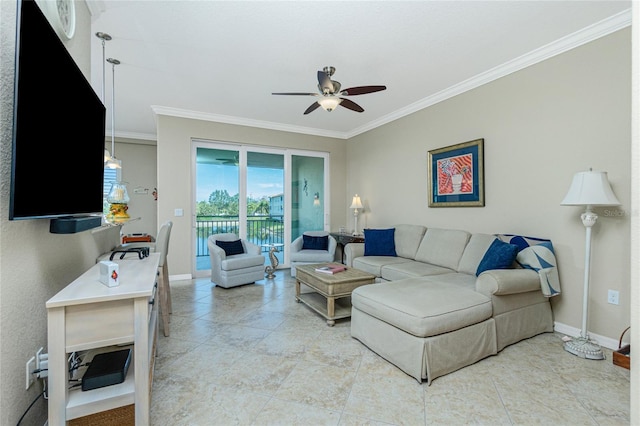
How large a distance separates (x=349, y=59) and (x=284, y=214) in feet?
10.8

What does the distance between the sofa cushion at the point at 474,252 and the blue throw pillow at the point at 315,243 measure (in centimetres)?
225

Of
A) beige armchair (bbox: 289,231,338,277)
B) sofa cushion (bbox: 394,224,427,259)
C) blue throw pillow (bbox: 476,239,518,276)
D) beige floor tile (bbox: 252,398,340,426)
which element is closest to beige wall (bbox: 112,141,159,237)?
beige armchair (bbox: 289,231,338,277)

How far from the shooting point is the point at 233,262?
4246 millimetres

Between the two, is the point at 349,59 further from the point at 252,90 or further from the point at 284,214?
the point at 284,214

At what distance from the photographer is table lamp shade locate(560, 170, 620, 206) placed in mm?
2348

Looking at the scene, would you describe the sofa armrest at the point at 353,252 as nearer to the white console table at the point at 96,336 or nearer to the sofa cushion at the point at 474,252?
the sofa cushion at the point at 474,252

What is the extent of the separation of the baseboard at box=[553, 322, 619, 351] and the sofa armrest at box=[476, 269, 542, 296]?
0.59 m

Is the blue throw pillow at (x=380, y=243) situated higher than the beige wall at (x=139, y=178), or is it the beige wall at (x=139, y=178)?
the beige wall at (x=139, y=178)

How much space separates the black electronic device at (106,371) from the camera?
142cm

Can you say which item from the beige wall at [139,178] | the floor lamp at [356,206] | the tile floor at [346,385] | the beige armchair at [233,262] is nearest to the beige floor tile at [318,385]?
the tile floor at [346,385]

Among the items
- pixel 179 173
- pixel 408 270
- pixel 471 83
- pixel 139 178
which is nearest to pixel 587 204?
pixel 408 270

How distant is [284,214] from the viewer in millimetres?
5809

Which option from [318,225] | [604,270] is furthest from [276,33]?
[318,225]

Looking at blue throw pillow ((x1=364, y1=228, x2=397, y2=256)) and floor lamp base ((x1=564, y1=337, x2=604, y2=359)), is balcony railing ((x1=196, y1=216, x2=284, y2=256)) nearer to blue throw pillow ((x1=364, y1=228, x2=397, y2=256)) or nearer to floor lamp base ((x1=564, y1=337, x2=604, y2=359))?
blue throw pillow ((x1=364, y1=228, x2=397, y2=256))
